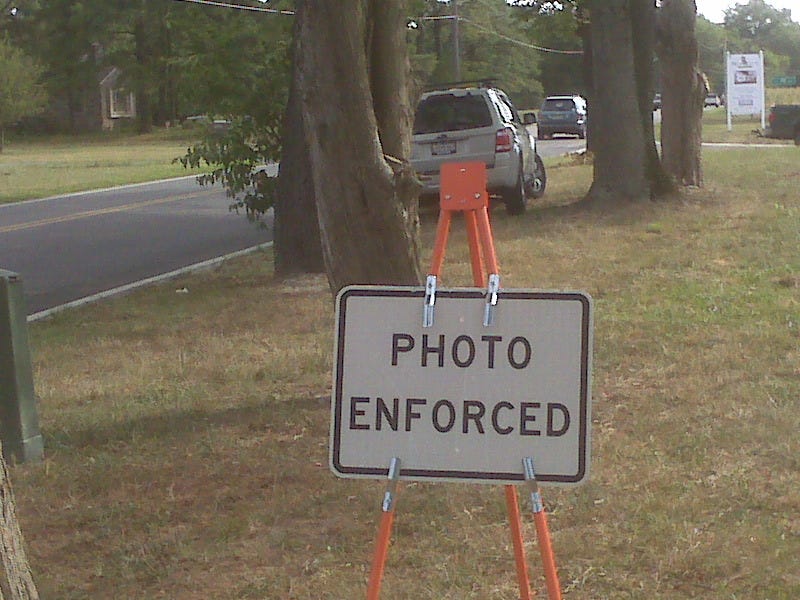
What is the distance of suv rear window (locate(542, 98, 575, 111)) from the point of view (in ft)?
162

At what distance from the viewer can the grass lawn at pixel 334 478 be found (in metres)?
4.84

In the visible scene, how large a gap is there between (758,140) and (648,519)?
34.7 metres

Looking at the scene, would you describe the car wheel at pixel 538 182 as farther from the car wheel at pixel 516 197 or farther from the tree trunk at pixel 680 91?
the car wheel at pixel 516 197

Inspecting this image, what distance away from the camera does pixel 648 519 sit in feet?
17.3

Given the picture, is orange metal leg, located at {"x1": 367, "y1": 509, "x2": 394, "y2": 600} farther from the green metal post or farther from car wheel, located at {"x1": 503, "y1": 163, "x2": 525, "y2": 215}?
car wheel, located at {"x1": 503, "y1": 163, "x2": 525, "y2": 215}

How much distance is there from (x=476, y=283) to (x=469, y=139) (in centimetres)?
1276

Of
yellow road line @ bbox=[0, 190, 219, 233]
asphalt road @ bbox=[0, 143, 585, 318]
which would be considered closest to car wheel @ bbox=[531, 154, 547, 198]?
asphalt road @ bbox=[0, 143, 585, 318]

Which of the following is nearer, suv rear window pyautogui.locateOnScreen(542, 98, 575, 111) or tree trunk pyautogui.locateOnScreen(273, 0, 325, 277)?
tree trunk pyautogui.locateOnScreen(273, 0, 325, 277)

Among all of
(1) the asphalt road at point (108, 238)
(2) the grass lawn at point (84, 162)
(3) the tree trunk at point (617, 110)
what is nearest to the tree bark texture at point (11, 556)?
(1) the asphalt road at point (108, 238)

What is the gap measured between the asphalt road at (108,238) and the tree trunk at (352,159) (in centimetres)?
421

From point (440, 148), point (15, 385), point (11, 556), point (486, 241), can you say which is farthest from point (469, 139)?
point (11, 556)

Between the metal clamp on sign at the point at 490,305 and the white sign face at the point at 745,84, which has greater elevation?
the white sign face at the point at 745,84

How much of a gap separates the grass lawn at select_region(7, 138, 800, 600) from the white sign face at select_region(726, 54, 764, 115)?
114 ft

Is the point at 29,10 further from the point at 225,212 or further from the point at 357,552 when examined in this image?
the point at 357,552
